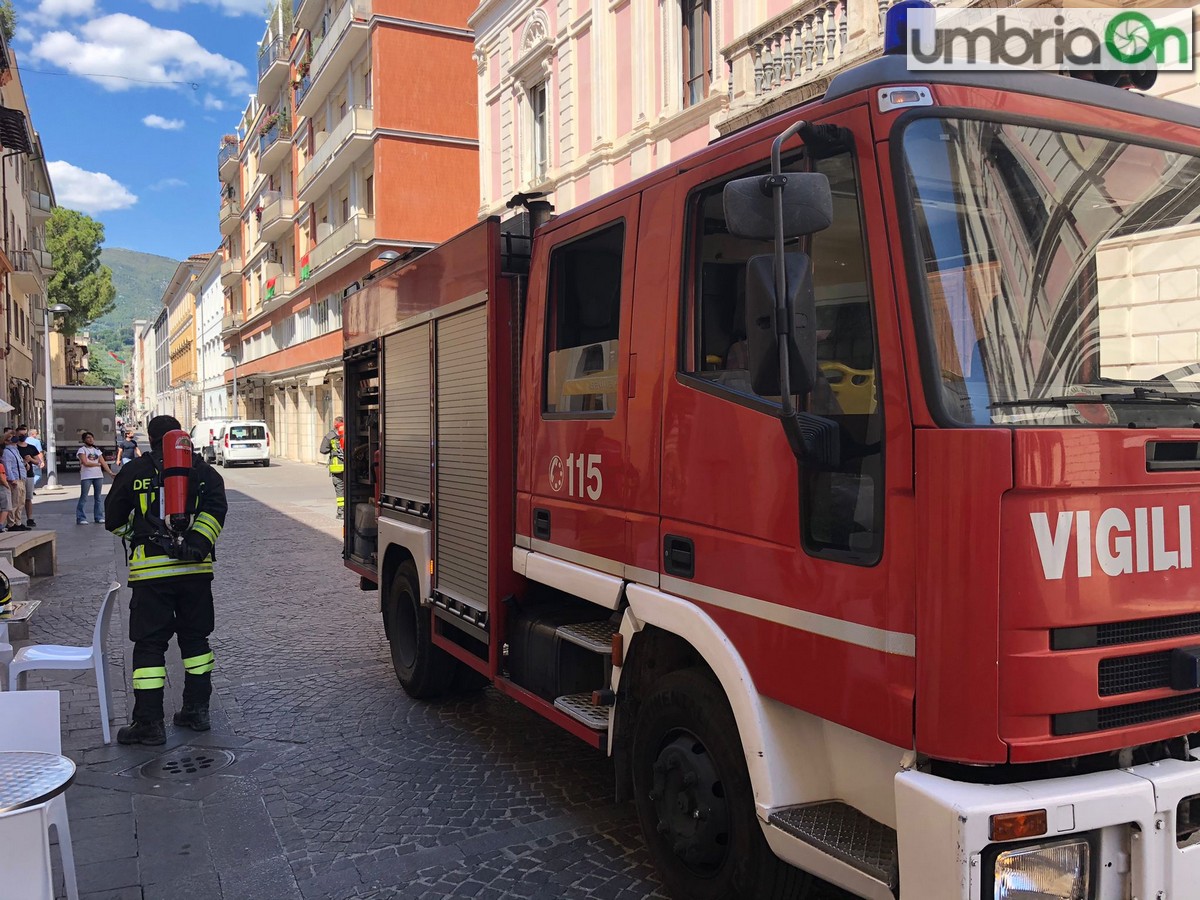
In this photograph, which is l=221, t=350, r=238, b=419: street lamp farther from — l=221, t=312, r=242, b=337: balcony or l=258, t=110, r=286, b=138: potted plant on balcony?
l=258, t=110, r=286, b=138: potted plant on balcony

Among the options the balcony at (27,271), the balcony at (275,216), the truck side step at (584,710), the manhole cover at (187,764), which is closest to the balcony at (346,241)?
the balcony at (275,216)

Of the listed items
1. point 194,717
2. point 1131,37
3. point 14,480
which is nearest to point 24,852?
point 194,717

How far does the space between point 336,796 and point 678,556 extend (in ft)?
7.84

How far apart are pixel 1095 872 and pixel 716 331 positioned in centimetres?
189

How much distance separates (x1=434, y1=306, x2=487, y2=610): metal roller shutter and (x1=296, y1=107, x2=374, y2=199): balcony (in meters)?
26.2

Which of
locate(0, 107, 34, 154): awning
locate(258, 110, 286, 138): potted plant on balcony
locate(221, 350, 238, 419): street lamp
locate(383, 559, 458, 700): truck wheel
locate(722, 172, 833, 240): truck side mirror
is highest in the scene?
locate(258, 110, 286, 138): potted plant on balcony

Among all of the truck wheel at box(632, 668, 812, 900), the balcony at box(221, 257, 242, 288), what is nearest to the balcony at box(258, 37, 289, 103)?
the balcony at box(221, 257, 242, 288)

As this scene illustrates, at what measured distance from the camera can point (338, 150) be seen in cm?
3089

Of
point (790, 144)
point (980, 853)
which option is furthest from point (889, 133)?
point (980, 853)

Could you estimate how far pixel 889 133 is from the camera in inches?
95.9

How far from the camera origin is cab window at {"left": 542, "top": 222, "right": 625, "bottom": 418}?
3.77 m

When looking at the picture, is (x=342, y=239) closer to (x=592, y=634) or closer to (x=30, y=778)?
(x=592, y=634)

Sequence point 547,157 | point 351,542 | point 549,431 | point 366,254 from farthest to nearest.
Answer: point 366,254
point 547,157
point 351,542
point 549,431

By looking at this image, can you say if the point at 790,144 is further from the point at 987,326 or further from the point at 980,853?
the point at 980,853
